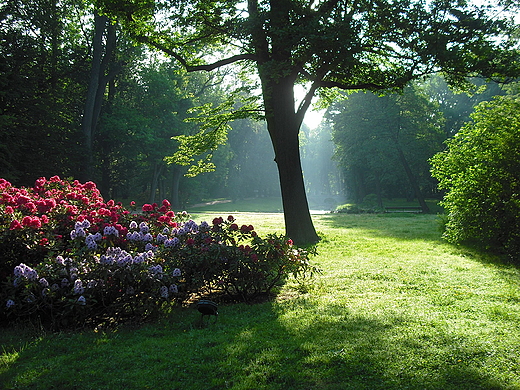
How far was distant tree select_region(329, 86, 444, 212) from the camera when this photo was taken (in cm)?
3259

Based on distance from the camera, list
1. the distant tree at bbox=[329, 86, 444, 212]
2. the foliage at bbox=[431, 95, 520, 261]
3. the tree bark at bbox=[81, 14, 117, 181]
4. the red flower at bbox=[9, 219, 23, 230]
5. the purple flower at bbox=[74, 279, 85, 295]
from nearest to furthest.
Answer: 1. the purple flower at bbox=[74, 279, 85, 295]
2. the red flower at bbox=[9, 219, 23, 230]
3. the foliage at bbox=[431, 95, 520, 261]
4. the tree bark at bbox=[81, 14, 117, 181]
5. the distant tree at bbox=[329, 86, 444, 212]

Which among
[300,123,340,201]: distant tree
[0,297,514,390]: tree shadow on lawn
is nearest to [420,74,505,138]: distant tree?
[300,123,340,201]: distant tree

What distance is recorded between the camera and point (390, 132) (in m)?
33.2

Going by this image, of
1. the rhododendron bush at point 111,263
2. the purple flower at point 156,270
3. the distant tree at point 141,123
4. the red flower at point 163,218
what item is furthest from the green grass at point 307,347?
the distant tree at point 141,123

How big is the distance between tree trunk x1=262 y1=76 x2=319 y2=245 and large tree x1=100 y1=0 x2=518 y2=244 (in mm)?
30

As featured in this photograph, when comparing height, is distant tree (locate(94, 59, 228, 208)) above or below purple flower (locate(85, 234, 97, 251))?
above

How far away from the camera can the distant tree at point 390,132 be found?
3259 centimetres

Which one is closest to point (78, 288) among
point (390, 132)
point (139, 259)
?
point (139, 259)

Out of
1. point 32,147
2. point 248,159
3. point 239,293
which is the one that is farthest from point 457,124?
point 239,293

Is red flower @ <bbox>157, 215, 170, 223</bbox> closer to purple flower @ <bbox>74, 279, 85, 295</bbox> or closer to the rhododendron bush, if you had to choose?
the rhododendron bush

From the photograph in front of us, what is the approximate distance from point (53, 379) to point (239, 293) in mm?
2902

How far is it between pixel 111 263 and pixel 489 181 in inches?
341

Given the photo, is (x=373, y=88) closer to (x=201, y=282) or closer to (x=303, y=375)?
(x=201, y=282)

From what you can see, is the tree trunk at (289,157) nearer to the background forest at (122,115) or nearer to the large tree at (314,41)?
the large tree at (314,41)
